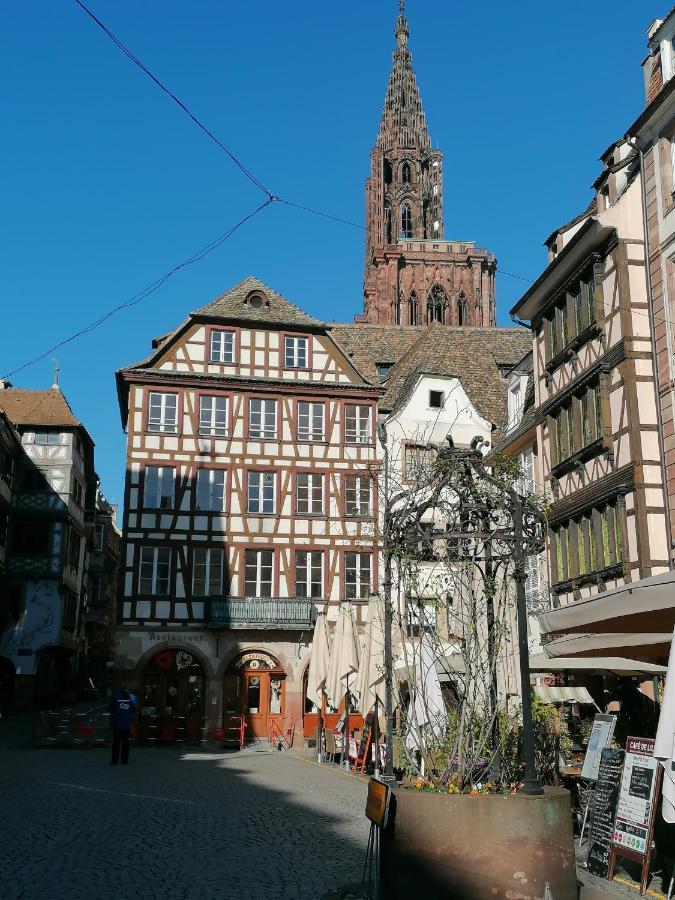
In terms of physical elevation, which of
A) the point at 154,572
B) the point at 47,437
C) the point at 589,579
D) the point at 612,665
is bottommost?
the point at 612,665

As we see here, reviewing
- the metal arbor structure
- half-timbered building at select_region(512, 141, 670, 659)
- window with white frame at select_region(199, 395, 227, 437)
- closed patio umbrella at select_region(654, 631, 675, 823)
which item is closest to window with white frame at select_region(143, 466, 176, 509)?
window with white frame at select_region(199, 395, 227, 437)

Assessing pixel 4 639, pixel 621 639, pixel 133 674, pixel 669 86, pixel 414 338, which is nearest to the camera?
pixel 621 639

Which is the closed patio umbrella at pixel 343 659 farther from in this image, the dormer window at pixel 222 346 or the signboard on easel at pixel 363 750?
the dormer window at pixel 222 346

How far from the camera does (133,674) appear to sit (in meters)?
31.4

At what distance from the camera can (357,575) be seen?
109ft

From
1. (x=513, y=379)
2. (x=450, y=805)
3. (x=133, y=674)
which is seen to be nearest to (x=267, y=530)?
(x=133, y=674)

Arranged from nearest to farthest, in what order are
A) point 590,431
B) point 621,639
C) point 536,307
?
1. point 621,639
2. point 590,431
3. point 536,307

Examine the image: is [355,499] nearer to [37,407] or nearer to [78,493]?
[37,407]

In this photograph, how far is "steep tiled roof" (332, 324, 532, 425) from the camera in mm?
37219

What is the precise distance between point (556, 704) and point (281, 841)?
26.3ft

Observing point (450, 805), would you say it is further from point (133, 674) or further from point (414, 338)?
point (414, 338)

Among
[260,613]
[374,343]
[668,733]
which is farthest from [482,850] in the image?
[374,343]

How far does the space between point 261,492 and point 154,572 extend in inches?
170

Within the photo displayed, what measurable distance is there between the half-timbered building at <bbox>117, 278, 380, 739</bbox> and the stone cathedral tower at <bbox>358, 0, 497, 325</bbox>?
118ft
